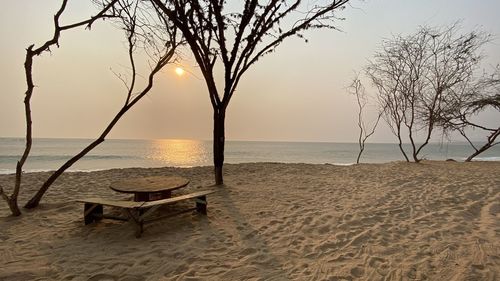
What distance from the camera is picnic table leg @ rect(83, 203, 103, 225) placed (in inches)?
182

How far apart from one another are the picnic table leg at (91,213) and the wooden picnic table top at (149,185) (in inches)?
16.8

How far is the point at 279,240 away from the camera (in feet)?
12.7

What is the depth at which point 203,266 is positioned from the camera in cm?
317

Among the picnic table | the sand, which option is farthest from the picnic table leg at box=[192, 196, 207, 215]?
the picnic table

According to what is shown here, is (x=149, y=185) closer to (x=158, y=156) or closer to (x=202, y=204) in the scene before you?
(x=202, y=204)

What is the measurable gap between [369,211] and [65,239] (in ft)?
16.2

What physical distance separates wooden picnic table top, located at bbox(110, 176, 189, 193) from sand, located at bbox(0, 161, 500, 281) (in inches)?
22.9

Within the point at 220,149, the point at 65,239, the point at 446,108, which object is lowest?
the point at 65,239

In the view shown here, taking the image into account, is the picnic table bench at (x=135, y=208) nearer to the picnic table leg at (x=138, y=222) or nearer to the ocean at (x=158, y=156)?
the picnic table leg at (x=138, y=222)

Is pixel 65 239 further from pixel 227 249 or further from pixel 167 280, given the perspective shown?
pixel 227 249

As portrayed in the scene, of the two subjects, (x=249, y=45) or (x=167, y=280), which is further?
(x=249, y=45)

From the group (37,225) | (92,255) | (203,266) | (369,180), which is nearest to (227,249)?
(203,266)

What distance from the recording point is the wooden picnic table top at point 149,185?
195 inches

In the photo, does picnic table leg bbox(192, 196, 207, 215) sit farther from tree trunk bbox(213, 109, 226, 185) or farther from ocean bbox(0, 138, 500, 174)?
ocean bbox(0, 138, 500, 174)
